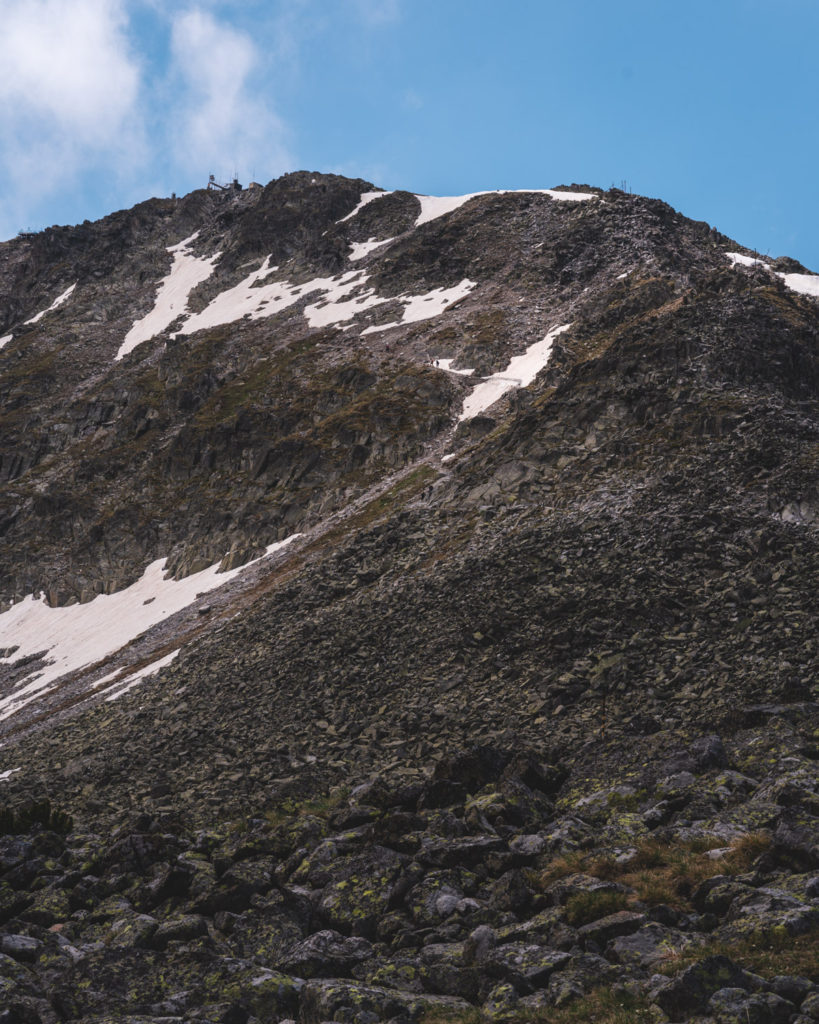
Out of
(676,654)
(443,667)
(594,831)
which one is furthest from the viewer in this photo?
(443,667)

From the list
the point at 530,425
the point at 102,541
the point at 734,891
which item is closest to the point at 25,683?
the point at 102,541

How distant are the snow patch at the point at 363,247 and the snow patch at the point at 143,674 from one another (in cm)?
9423

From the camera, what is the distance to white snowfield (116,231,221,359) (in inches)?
5374

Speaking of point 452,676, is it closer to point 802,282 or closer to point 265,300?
point 802,282

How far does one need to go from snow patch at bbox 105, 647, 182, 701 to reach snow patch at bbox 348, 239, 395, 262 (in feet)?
309

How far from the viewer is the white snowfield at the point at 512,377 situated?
3044 inches

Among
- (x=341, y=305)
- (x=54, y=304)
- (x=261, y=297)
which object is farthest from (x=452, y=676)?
(x=54, y=304)

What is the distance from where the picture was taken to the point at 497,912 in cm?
1521

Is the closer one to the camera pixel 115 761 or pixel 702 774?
pixel 702 774

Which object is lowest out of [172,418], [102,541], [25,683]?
[25,683]

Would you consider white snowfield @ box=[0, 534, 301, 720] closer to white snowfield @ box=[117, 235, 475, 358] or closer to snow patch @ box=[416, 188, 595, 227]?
white snowfield @ box=[117, 235, 475, 358]

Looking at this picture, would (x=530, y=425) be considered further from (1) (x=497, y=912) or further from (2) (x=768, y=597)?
(1) (x=497, y=912)

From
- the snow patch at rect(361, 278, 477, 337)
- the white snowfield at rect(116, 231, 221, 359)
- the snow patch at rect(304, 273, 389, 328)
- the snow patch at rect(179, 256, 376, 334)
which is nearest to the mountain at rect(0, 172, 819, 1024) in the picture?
the snow patch at rect(361, 278, 477, 337)

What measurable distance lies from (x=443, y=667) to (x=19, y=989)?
21.2 metres
